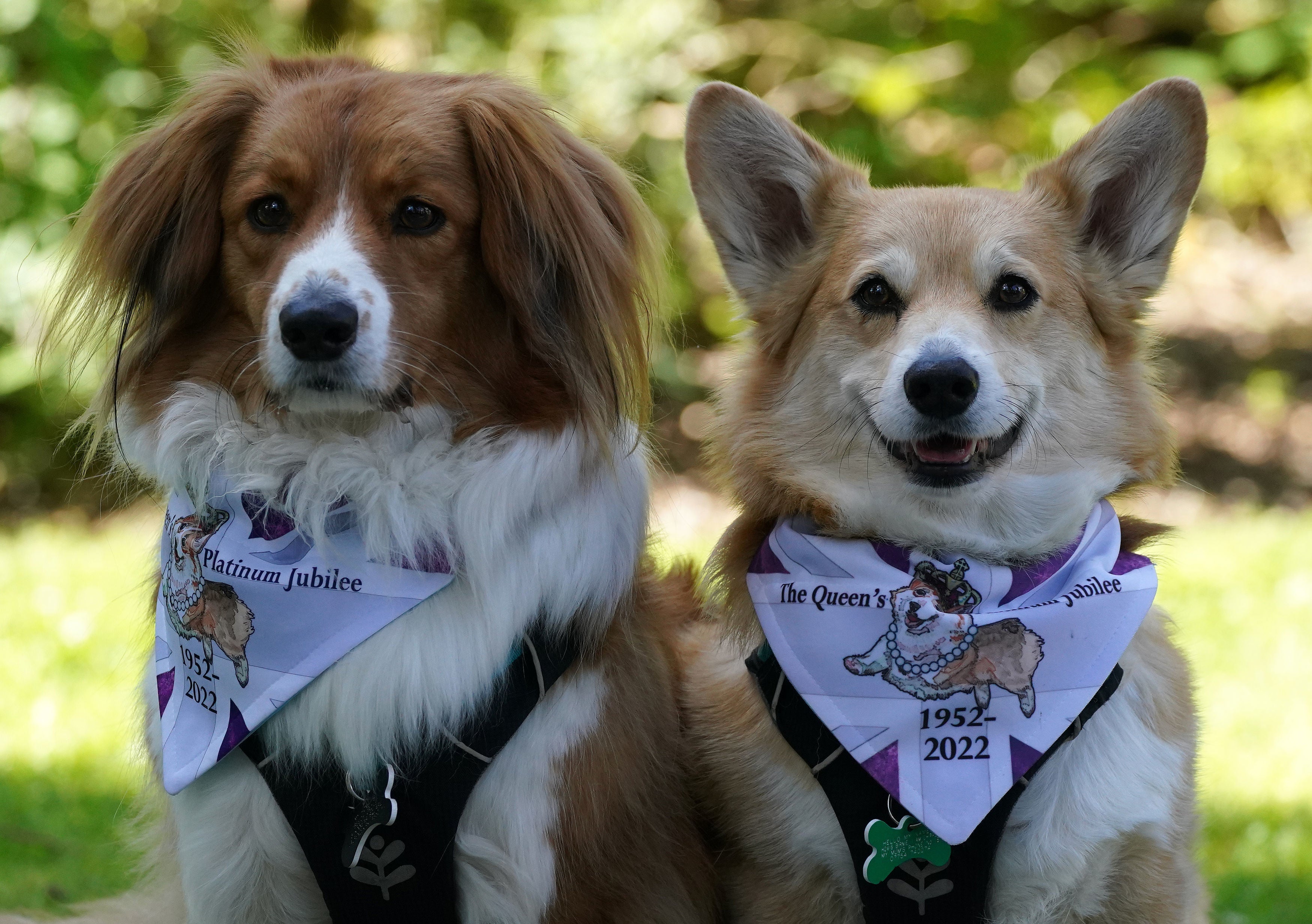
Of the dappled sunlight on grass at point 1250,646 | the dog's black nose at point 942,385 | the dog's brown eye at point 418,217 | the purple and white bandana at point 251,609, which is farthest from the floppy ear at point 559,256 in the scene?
the dappled sunlight on grass at point 1250,646

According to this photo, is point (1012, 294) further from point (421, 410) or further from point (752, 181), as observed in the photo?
point (421, 410)

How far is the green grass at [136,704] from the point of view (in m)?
3.97

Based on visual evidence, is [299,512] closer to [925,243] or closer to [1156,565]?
[925,243]

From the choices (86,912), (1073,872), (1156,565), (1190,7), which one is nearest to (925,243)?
(1156,565)

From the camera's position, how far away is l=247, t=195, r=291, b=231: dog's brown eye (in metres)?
2.68

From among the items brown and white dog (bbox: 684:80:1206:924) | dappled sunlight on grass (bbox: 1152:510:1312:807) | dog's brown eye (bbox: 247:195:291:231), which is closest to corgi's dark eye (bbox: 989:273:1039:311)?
brown and white dog (bbox: 684:80:1206:924)

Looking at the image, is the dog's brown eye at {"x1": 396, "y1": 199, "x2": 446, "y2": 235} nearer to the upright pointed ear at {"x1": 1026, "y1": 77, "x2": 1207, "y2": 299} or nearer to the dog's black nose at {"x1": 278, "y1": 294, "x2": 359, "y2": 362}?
the dog's black nose at {"x1": 278, "y1": 294, "x2": 359, "y2": 362}

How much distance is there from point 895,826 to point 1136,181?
62.5 inches

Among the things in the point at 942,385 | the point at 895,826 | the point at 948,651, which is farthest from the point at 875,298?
the point at 895,826

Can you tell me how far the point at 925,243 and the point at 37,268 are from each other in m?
5.48

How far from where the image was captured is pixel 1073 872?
264 cm

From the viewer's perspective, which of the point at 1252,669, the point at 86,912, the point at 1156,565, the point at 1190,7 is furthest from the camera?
the point at 1190,7

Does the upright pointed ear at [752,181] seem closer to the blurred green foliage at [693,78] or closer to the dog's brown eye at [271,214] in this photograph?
the dog's brown eye at [271,214]

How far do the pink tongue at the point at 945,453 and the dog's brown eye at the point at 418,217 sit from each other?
3.60 ft
